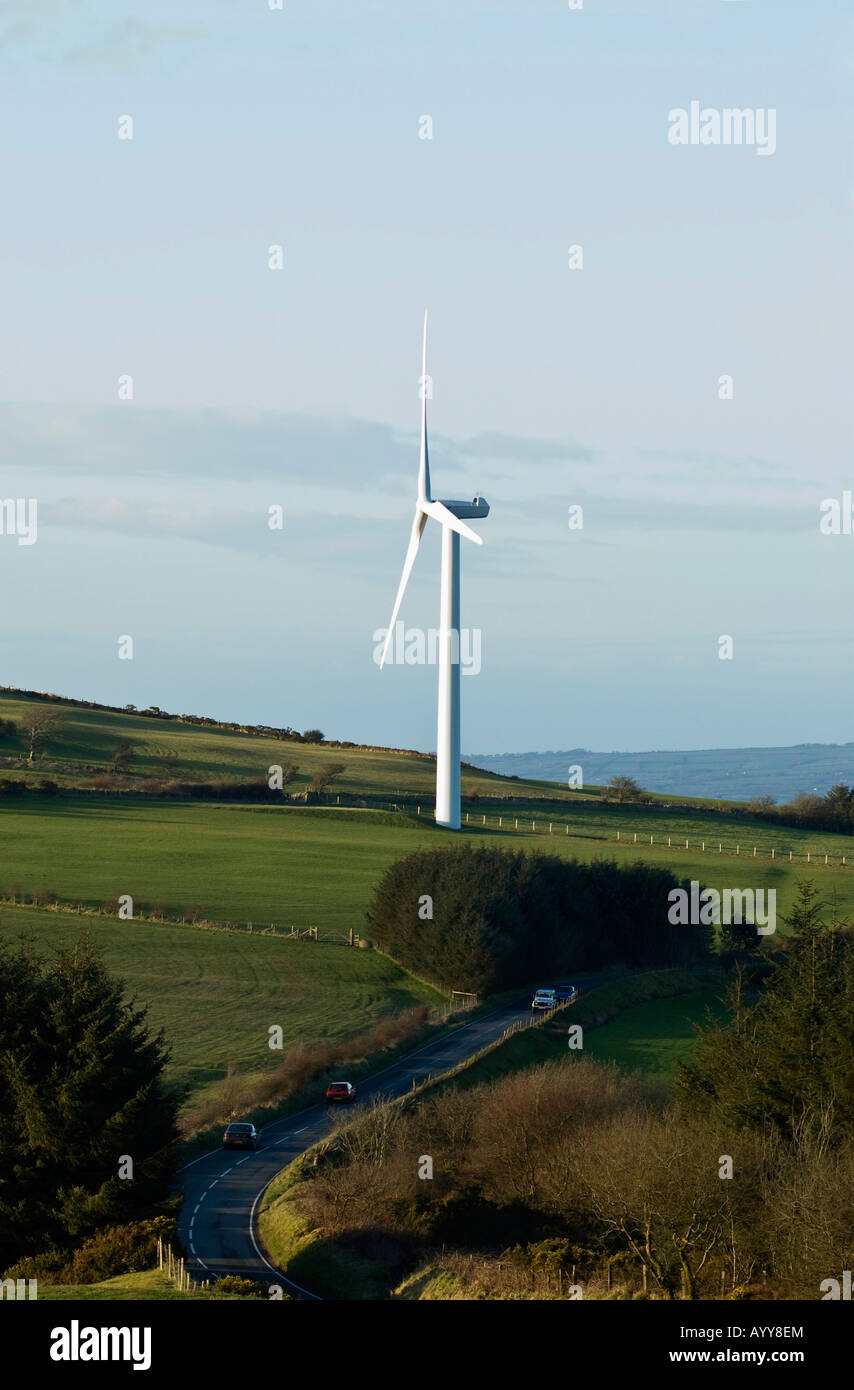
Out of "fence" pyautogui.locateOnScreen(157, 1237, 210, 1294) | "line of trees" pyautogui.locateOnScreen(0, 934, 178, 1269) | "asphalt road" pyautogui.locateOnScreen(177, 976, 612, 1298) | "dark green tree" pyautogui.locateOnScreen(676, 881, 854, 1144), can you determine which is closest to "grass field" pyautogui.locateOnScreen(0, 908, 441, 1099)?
"asphalt road" pyautogui.locateOnScreen(177, 976, 612, 1298)

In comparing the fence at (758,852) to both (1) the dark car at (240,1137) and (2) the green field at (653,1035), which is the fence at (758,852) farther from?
(1) the dark car at (240,1137)

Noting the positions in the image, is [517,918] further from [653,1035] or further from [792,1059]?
[792,1059]

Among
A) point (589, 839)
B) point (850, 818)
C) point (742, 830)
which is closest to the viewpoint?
point (589, 839)

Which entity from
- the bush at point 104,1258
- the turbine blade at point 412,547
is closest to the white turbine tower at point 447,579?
the turbine blade at point 412,547

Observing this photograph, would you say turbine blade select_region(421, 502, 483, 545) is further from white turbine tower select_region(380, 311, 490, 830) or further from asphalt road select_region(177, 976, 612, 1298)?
asphalt road select_region(177, 976, 612, 1298)
